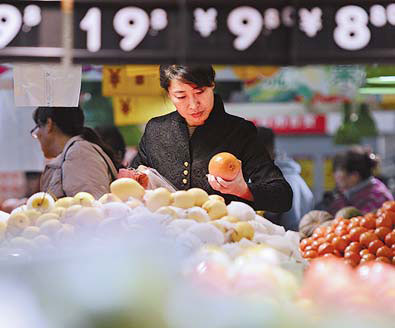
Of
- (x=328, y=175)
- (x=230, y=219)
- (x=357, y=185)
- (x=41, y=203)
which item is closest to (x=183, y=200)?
(x=230, y=219)

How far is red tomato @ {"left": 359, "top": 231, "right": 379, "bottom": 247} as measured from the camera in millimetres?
3867

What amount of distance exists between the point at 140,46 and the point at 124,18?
108mm

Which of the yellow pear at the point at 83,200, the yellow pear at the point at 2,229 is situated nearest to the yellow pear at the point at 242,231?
the yellow pear at the point at 83,200

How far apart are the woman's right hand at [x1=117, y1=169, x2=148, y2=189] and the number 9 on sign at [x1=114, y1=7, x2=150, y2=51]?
72 centimetres

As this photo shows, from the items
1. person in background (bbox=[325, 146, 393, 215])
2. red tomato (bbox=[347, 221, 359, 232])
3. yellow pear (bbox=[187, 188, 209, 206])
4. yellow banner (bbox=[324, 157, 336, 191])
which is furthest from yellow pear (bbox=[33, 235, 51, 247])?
yellow banner (bbox=[324, 157, 336, 191])

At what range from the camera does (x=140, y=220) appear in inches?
102

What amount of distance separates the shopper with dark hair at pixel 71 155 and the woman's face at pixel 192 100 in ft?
1.34

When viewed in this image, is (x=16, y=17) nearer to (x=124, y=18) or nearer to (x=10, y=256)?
(x=124, y=18)

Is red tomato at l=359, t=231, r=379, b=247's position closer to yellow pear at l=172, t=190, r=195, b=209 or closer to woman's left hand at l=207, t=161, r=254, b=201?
woman's left hand at l=207, t=161, r=254, b=201

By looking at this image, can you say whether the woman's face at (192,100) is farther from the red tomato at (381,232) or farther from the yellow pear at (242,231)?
the red tomato at (381,232)

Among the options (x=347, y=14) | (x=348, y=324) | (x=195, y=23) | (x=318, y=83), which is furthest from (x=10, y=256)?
(x=318, y=83)

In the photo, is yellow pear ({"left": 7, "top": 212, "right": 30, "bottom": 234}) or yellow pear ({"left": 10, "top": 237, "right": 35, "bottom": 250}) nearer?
yellow pear ({"left": 10, "top": 237, "right": 35, "bottom": 250})

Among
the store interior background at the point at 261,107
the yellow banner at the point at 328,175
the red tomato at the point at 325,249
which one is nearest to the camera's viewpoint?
the red tomato at the point at 325,249

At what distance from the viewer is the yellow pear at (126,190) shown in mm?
2902
